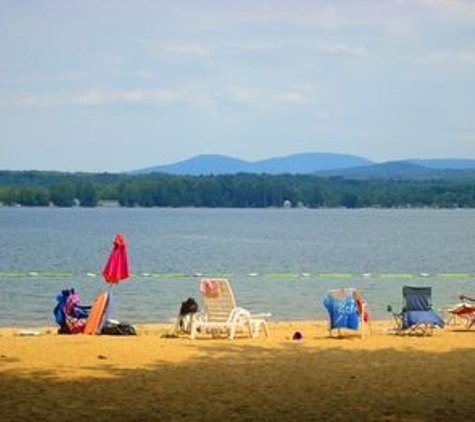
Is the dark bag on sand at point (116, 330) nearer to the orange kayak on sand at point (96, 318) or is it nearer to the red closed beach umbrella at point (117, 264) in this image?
the orange kayak on sand at point (96, 318)

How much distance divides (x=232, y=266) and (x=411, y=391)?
125 ft

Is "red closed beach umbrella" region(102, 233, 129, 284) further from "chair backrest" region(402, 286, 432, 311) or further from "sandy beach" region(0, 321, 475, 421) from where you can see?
"chair backrest" region(402, 286, 432, 311)

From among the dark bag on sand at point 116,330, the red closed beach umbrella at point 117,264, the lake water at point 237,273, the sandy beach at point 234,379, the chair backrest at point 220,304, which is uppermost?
the red closed beach umbrella at point 117,264

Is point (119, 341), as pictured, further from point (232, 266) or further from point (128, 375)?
point (232, 266)

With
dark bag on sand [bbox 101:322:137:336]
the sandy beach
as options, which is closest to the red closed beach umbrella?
dark bag on sand [bbox 101:322:137:336]

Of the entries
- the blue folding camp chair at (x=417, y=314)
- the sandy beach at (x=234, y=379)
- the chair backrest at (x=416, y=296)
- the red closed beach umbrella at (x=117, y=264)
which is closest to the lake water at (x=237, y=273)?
the red closed beach umbrella at (x=117, y=264)

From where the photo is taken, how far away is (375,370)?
1120cm

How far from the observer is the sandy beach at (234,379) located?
855 cm

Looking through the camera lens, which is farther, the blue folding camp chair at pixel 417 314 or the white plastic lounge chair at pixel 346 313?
the blue folding camp chair at pixel 417 314

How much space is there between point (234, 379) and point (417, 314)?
608 cm

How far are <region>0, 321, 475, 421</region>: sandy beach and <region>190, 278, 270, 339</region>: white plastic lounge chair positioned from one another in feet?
1.51

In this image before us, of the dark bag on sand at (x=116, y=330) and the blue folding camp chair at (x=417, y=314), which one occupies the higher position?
the blue folding camp chair at (x=417, y=314)

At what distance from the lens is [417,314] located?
15.8 meters

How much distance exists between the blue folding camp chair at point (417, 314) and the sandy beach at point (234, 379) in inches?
Result: 38.3
